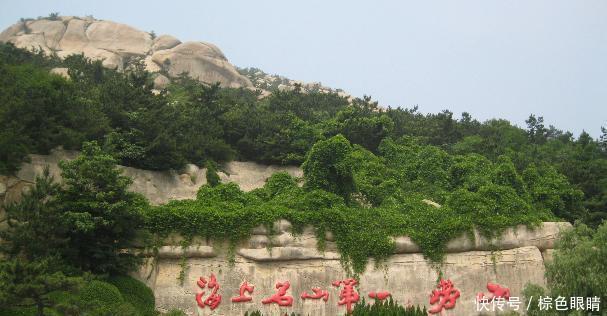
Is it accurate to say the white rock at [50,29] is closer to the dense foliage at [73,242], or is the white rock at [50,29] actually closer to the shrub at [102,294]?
the dense foliage at [73,242]

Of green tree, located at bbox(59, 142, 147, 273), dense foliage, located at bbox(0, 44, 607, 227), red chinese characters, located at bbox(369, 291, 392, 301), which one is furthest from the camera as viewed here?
dense foliage, located at bbox(0, 44, 607, 227)

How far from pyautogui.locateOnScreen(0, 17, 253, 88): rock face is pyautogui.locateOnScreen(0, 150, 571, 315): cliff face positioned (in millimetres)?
20679

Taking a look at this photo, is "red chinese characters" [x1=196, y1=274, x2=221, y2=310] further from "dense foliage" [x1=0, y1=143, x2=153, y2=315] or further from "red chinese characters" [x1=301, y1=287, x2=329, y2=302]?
"red chinese characters" [x1=301, y1=287, x2=329, y2=302]

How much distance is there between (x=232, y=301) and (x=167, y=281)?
1.38 m

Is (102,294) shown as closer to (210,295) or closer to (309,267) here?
(210,295)

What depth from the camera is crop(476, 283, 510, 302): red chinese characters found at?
12.6m

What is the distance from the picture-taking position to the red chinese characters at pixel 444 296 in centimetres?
1234

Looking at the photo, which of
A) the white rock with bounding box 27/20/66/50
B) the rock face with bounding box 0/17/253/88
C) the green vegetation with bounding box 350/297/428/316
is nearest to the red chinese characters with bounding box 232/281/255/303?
the green vegetation with bounding box 350/297/428/316

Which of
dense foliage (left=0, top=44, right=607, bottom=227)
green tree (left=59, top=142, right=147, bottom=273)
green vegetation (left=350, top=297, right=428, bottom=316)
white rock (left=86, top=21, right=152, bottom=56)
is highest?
white rock (left=86, top=21, right=152, bottom=56)

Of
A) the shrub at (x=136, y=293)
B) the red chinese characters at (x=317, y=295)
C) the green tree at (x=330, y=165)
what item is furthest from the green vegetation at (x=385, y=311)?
the green tree at (x=330, y=165)

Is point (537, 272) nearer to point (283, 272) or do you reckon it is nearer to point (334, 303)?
point (334, 303)

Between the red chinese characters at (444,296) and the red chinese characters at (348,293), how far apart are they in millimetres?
1665

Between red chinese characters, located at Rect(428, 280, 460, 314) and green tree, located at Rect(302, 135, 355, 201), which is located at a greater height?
green tree, located at Rect(302, 135, 355, 201)

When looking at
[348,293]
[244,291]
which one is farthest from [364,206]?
[244,291]
